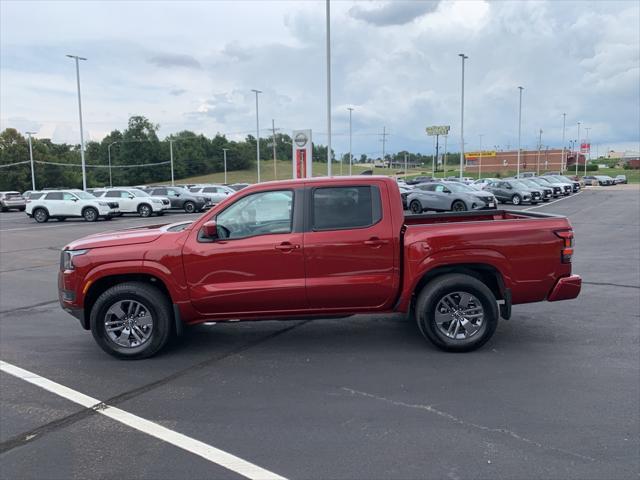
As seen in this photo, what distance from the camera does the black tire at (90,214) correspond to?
90.4 feet

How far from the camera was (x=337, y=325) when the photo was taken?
7.11 metres

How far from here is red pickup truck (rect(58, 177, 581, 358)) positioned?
575cm

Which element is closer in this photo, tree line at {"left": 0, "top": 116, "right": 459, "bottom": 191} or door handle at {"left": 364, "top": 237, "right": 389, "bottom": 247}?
door handle at {"left": 364, "top": 237, "right": 389, "bottom": 247}

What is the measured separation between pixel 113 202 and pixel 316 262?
83.2 ft

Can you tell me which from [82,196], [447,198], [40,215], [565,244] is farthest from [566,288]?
[40,215]

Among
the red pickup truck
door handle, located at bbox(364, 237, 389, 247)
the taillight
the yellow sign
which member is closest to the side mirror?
the red pickup truck

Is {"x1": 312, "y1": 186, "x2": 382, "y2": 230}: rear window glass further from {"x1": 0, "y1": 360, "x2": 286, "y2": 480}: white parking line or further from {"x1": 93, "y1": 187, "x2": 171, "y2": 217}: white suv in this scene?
{"x1": 93, "y1": 187, "x2": 171, "y2": 217}: white suv

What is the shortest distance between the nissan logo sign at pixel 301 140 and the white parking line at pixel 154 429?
17954 mm

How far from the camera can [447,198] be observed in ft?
88.8

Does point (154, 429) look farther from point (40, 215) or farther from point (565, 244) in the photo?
point (40, 215)

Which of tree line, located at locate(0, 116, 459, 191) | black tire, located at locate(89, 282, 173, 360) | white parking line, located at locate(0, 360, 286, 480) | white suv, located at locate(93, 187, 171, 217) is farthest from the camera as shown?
tree line, located at locate(0, 116, 459, 191)

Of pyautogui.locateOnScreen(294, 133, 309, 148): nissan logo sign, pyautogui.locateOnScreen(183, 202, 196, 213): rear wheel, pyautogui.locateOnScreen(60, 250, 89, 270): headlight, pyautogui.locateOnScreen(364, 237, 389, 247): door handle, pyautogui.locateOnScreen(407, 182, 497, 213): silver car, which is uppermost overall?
pyautogui.locateOnScreen(294, 133, 309, 148): nissan logo sign

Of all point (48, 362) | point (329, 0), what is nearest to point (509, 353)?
point (48, 362)

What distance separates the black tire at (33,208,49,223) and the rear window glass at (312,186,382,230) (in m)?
26.0
